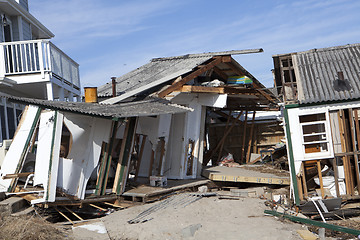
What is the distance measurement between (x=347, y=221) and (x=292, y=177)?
1755 mm

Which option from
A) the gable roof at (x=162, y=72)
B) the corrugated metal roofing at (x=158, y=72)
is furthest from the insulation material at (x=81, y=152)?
the corrugated metal roofing at (x=158, y=72)

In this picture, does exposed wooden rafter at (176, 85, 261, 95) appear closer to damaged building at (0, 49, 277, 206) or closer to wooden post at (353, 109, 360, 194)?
damaged building at (0, 49, 277, 206)

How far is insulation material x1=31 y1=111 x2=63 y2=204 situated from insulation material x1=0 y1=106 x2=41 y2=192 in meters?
0.57

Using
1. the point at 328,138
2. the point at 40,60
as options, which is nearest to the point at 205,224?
the point at 328,138

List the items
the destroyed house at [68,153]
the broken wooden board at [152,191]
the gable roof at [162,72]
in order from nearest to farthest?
the destroyed house at [68,153]
the broken wooden board at [152,191]
the gable roof at [162,72]

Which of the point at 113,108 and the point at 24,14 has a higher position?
the point at 24,14

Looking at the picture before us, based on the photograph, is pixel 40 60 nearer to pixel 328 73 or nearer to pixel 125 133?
pixel 125 133

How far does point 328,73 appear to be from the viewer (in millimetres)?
12789

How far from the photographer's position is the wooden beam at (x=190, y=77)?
14130 mm

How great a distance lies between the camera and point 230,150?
20141mm

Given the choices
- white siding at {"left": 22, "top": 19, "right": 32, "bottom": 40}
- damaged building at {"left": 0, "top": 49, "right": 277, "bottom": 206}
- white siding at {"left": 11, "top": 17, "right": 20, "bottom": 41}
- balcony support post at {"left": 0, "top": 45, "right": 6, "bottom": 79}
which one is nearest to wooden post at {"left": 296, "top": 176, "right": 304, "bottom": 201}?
damaged building at {"left": 0, "top": 49, "right": 277, "bottom": 206}

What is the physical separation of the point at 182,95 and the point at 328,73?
5000mm

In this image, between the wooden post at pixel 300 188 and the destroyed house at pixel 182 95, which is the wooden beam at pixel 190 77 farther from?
the wooden post at pixel 300 188

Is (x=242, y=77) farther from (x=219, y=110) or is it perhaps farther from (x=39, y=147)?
(x=39, y=147)
